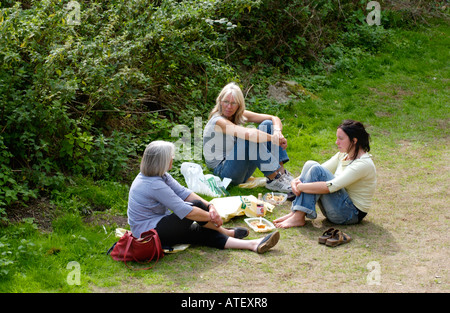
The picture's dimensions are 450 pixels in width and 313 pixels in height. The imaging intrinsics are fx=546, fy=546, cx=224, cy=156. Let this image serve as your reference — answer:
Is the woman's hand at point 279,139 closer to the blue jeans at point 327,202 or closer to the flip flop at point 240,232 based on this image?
the blue jeans at point 327,202

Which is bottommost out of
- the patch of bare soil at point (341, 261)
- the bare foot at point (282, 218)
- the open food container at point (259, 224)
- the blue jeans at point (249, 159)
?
the patch of bare soil at point (341, 261)

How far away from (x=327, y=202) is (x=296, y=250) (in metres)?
0.70

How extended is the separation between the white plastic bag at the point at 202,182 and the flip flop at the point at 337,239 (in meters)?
1.57

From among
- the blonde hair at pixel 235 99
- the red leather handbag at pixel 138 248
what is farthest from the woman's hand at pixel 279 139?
the red leather handbag at pixel 138 248

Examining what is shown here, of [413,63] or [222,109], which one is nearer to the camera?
[222,109]

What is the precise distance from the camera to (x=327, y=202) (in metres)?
5.54

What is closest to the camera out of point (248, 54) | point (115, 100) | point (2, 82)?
point (2, 82)

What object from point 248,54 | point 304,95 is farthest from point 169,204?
point 248,54

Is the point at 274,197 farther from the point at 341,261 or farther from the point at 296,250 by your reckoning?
the point at 341,261

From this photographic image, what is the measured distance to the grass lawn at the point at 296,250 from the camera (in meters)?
4.39

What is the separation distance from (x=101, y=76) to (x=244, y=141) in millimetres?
1790

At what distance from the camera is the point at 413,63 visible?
11.4 metres

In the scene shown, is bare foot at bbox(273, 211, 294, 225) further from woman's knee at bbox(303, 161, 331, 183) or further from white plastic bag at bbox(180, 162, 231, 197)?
white plastic bag at bbox(180, 162, 231, 197)

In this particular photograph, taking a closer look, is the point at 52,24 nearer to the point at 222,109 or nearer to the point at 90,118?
the point at 90,118
